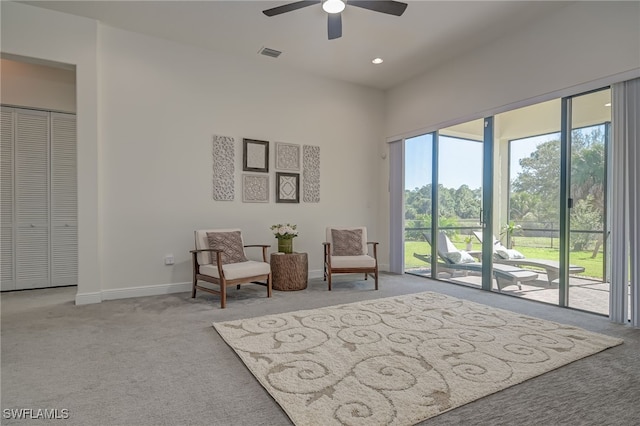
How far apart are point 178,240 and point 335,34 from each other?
3.15 metres

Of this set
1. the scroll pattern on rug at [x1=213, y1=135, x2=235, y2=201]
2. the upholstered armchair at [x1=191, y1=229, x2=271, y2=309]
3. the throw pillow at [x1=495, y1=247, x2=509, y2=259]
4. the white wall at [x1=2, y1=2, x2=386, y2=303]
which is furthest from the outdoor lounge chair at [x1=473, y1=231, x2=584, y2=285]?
the scroll pattern on rug at [x1=213, y1=135, x2=235, y2=201]

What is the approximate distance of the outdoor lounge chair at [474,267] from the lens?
165 inches

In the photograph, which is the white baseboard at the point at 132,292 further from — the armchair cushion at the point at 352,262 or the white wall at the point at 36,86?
the white wall at the point at 36,86

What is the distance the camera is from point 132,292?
407cm

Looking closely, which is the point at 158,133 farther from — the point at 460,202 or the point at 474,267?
the point at 474,267

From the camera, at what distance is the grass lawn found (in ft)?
11.3

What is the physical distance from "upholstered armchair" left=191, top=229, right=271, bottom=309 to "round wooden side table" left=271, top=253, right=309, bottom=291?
0.39 metres

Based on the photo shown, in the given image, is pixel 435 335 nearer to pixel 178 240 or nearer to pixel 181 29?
pixel 178 240

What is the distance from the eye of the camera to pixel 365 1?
290 cm

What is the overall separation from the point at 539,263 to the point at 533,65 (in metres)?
2.35

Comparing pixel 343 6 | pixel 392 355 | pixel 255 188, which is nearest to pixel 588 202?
pixel 392 355

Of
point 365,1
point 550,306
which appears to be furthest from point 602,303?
point 365,1

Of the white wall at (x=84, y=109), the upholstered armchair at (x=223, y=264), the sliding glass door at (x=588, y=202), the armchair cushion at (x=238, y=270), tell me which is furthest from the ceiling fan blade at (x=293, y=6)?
the sliding glass door at (x=588, y=202)

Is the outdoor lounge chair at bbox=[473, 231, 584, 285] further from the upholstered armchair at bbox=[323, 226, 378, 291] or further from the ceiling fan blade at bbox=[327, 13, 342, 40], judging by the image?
the ceiling fan blade at bbox=[327, 13, 342, 40]
